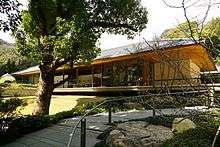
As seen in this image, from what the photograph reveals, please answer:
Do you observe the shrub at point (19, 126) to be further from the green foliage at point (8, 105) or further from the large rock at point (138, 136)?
the large rock at point (138, 136)

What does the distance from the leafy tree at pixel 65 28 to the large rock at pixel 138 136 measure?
8267mm

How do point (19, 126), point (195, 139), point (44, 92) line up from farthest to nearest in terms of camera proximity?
point (44, 92) < point (19, 126) < point (195, 139)

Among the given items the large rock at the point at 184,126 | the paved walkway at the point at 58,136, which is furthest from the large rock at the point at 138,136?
the paved walkway at the point at 58,136

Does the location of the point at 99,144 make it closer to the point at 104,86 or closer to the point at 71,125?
the point at 71,125

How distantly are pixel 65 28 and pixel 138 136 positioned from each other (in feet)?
32.0

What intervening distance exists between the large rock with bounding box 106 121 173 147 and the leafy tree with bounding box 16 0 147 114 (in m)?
8.27

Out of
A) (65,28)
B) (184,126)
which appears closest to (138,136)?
(184,126)

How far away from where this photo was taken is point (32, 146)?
37.7 ft

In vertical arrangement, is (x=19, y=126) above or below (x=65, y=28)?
below

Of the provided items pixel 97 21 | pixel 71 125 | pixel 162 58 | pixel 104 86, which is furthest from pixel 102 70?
pixel 162 58

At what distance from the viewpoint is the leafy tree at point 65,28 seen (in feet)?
56.9

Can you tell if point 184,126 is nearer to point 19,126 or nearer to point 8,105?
point 8,105

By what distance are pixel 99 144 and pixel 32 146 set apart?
9.97 ft

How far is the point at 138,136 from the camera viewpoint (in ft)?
29.5
